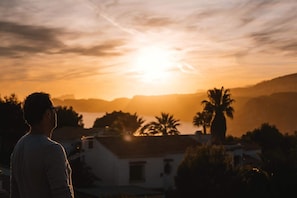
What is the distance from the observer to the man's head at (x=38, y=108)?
3.93 m

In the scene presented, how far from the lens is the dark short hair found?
3922mm

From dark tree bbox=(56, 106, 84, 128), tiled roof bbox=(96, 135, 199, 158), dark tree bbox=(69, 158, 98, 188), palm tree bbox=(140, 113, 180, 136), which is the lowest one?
dark tree bbox=(69, 158, 98, 188)

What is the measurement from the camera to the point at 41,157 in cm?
371

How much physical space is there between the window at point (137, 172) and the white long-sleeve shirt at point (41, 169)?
125ft

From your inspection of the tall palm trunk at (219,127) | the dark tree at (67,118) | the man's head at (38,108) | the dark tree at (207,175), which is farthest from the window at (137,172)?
the dark tree at (67,118)

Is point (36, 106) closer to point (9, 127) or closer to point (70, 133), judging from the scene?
point (9, 127)

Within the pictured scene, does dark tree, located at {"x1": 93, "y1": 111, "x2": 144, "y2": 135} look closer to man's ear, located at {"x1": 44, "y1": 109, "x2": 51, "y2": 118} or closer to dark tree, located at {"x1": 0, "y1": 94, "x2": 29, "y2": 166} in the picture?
→ dark tree, located at {"x1": 0, "y1": 94, "x2": 29, "y2": 166}

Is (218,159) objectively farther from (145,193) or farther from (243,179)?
(145,193)

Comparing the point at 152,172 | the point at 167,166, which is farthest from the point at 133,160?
the point at 167,166

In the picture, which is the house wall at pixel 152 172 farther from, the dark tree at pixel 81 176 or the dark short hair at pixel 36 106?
the dark short hair at pixel 36 106

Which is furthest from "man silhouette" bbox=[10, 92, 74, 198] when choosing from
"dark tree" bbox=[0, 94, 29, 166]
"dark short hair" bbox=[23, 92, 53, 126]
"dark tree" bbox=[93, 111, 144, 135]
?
"dark tree" bbox=[93, 111, 144, 135]

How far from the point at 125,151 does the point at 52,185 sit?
39.2 metres

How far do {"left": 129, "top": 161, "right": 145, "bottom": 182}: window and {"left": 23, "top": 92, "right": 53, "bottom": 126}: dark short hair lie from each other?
38062 millimetres

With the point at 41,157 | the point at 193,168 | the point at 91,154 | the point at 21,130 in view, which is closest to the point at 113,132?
the point at 21,130
